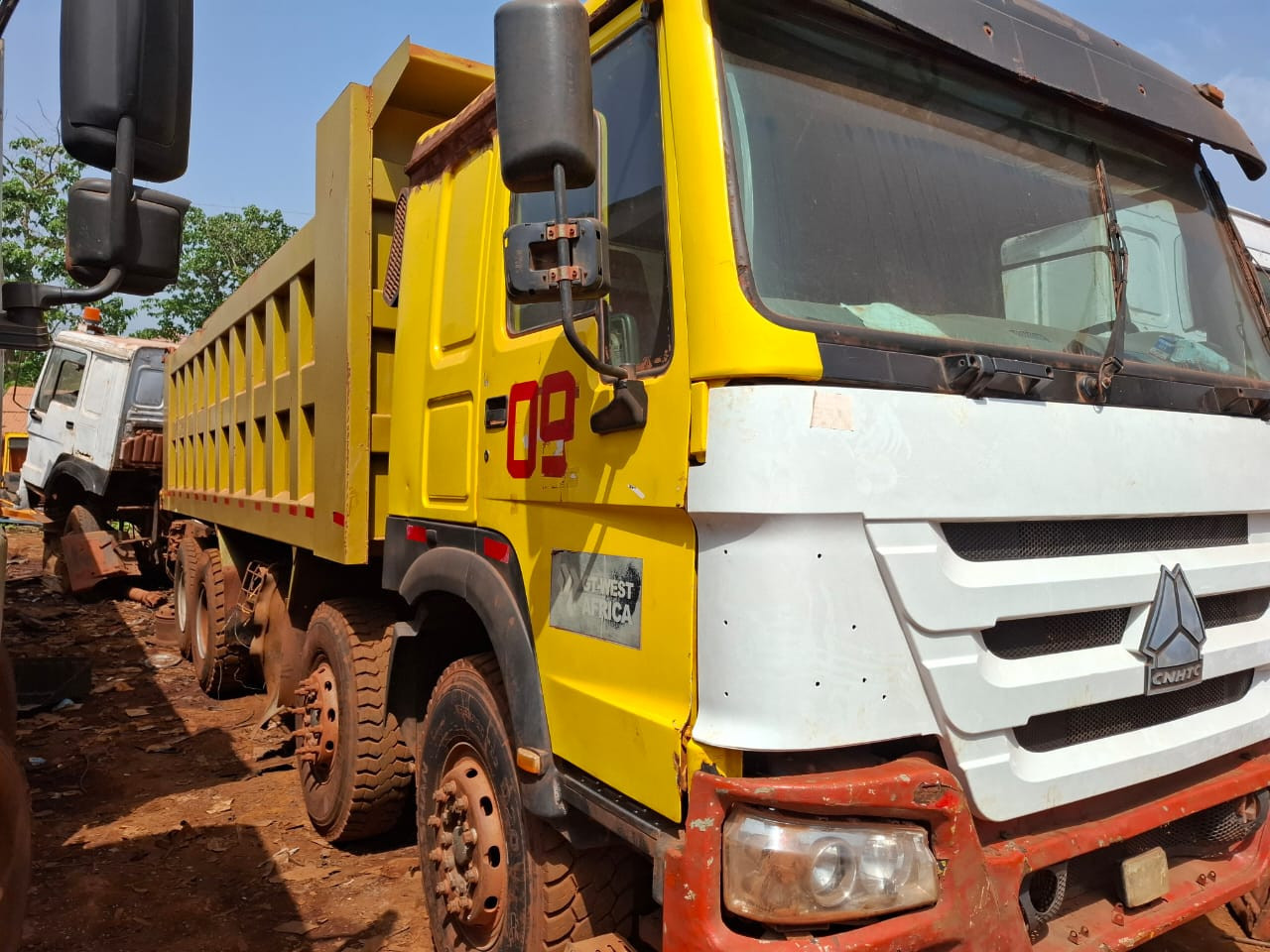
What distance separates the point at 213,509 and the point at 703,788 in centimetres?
572

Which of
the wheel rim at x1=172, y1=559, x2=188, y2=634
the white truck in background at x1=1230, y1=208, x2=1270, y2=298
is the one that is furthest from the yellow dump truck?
the wheel rim at x1=172, y1=559, x2=188, y2=634

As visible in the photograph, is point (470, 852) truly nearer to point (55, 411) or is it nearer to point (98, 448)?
point (98, 448)

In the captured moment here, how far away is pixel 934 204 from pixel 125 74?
1740 mm

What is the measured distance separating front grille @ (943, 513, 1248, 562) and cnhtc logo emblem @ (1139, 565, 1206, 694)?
0.10 metres

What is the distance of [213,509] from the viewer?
21.0 ft

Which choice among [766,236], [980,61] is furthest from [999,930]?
[980,61]

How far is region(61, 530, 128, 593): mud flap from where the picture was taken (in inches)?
365

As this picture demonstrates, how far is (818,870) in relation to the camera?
5.16 feet

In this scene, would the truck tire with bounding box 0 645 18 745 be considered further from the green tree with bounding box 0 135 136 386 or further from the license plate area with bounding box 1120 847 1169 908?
the green tree with bounding box 0 135 136 386

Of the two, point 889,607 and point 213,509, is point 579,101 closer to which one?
point 889,607

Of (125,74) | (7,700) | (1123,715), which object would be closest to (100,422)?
(7,700)

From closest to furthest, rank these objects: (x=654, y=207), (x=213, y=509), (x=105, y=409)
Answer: (x=654, y=207) < (x=213, y=509) < (x=105, y=409)

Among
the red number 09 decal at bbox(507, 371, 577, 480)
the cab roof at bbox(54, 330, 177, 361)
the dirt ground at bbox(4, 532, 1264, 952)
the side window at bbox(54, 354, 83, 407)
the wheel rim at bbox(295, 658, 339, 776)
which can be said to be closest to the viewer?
the red number 09 decal at bbox(507, 371, 577, 480)

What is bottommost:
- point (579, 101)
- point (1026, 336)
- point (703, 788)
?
point (703, 788)
